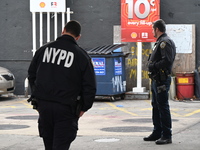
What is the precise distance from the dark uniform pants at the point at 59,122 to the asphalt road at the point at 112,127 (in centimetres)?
223

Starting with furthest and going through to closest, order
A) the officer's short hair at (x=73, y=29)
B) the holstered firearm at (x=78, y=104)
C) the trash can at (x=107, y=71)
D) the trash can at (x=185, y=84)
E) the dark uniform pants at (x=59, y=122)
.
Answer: the trash can at (x=185, y=84), the trash can at (x=107, y=71), the officer's short hair at (x=73, y=29), the holstered firearm at (x=78, y=104), the dark uniform pants at (x=59, y=122)

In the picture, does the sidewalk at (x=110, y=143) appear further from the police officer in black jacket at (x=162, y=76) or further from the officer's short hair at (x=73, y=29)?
the officer's short hair at (x=73, y=29)

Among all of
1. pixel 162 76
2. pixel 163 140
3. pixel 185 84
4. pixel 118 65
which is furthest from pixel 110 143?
pixel 185 84

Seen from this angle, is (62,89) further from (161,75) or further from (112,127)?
(112,127)

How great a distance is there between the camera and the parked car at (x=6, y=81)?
49.9 feet

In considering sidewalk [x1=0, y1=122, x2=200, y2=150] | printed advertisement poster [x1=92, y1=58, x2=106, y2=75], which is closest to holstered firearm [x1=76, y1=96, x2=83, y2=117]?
sidewalk [x1=0, y1=122, x2=200, y2=150]

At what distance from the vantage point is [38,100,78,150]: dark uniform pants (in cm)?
487

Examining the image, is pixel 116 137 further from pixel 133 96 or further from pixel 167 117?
pixel 133 96

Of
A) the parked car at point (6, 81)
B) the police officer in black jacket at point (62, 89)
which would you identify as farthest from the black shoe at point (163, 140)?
the parked car at point (6, 81)

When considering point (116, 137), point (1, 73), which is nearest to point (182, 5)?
point (1, 73)

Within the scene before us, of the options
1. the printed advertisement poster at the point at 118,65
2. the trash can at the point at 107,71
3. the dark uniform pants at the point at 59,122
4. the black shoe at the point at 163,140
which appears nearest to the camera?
the dark uniform pants at the point at 59,122

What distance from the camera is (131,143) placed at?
24.5ft

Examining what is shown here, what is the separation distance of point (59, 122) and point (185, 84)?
10.7 metres

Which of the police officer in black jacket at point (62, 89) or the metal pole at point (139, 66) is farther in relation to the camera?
the metal pole at point (139, 66)
